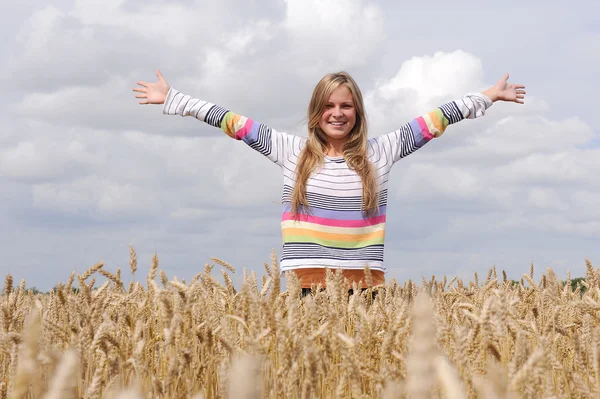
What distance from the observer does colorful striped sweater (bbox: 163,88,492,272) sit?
15.0 feet

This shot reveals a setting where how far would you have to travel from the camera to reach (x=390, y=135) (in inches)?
194

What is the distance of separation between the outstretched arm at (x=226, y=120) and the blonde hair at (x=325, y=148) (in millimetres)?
207

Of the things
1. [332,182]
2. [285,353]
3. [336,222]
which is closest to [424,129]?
[332,182]

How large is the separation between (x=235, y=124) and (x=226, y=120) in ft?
0.24

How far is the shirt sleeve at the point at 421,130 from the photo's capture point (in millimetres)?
4875

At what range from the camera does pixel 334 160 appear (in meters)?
4.75

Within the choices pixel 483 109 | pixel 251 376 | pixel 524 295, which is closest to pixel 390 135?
pixel 483 109

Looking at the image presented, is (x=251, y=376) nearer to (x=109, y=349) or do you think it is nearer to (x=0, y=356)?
(x=109, y=349)

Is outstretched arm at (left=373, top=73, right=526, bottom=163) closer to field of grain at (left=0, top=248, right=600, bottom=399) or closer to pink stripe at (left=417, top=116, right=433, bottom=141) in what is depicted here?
pink stripe at (left=417, top=116, right=433, bottom=141)

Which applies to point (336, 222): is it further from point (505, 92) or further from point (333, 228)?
point (505, 92)

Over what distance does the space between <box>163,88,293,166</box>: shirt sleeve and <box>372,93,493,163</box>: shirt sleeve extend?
0.71 m

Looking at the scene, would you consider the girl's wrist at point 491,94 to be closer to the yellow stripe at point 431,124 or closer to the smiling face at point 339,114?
the yellow stripe at point 431,124

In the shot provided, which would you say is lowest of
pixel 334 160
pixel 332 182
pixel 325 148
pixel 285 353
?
pixel 285 353

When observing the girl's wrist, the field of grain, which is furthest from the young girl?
the field of grain
